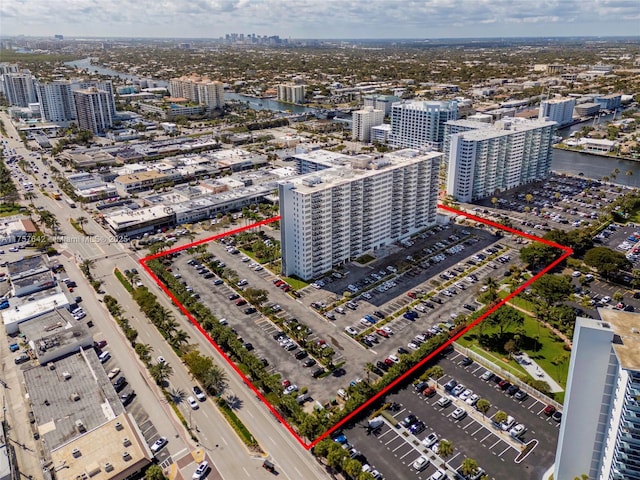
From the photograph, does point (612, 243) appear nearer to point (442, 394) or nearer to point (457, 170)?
point (457, 170)

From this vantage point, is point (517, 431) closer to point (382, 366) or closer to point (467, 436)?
point (467, 436)

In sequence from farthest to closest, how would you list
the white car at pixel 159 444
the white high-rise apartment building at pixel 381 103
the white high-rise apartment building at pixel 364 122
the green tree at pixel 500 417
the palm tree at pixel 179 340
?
the white high-rise apartment building at pixel 381 103 → the white high-rise apartment building at pixel 364 122 → the palm tree at pixel 179 340 → the green tree at pixel 500 417 → the white car at pixel 159 444

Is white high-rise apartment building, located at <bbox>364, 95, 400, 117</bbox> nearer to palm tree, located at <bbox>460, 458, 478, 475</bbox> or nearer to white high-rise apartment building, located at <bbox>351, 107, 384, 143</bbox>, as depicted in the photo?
white high-rise apartment building, located at <bbox>351, 107, 384, 143</bbox>

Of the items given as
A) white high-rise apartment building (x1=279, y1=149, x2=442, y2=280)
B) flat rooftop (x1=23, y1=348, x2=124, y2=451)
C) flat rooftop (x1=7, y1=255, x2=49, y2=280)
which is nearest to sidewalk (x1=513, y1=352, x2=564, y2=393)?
white high-rise apartment building (x1=279, y1=149, x2=442, y2=280)

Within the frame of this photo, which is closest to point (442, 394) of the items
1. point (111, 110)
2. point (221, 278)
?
point (221, 278)

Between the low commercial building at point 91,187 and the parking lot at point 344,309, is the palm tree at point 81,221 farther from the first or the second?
the parking lot at point 344,309

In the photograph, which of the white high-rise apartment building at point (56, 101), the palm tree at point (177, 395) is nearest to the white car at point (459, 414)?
Result: the palm tree at point (177, 395)

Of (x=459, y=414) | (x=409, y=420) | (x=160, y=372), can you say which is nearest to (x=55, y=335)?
(x=160, y=372)
